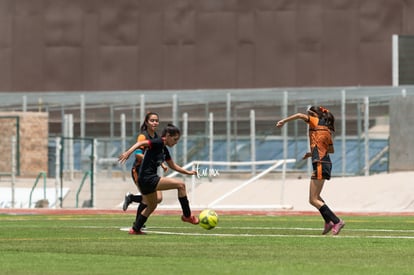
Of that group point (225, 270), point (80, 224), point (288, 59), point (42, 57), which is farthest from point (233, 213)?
point (42, 57)

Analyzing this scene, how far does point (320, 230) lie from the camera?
22422mm

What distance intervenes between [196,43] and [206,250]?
43919mm

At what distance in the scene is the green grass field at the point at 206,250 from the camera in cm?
1435

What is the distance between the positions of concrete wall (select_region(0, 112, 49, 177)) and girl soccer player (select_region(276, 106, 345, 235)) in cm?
2521

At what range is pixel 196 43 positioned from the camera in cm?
6053

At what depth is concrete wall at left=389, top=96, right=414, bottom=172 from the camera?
44.3 meters

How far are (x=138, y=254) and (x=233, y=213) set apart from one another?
57.1ft

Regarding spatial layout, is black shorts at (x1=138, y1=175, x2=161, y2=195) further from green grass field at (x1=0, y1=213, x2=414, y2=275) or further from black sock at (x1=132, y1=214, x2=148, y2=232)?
green grass field at (x1=0, y1=213, x2=414, y2=275)

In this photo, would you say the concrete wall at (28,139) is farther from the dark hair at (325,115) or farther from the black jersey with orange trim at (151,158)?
the dark hair at (325,115)

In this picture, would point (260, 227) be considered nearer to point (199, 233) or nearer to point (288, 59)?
point (199, 233)

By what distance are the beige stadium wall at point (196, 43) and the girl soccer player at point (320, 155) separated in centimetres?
3780

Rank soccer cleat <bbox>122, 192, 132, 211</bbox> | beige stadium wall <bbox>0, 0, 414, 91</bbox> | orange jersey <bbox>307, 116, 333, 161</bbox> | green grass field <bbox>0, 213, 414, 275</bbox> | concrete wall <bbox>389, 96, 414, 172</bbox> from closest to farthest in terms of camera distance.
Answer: green grass field <bbox>0, 213, 414, 275</bbox>, orange jersey <bbox>307, 116, 333, 161</bbox>, soccer cleat <bbox>122, 192, 132, 211</bbox>, concrete wall <bbox>389, 96, 414, 172</bbox>, beige stadium wall <bbox>0, 0, 414, 91</bbox>

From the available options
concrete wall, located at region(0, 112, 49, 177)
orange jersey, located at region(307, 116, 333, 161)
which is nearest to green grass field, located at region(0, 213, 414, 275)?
orange jersey, located at region(307, 116, 333, 161)

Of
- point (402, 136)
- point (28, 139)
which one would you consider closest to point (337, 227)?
point (402, 136)
